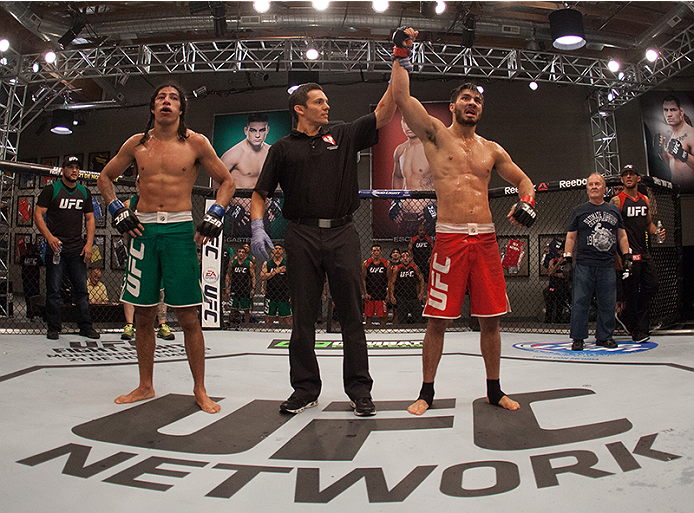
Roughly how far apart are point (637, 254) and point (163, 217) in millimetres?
3953

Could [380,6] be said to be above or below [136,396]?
above

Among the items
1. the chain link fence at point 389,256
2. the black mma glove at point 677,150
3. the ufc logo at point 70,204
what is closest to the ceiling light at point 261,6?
the chain link fence at point 389,256

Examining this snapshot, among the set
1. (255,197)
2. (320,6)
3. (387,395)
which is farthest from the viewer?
(320,6)

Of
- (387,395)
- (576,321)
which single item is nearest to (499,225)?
(576,321)

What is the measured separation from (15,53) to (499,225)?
33.1ft

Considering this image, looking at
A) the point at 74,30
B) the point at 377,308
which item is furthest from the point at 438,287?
the point at 74,30

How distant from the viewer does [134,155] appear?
2400 mm

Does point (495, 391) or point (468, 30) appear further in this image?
point (468, 30)

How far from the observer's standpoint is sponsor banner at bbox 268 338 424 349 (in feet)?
13.1

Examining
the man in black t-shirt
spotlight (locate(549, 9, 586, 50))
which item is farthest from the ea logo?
spotlight (locate(549, 9, 586, 50))

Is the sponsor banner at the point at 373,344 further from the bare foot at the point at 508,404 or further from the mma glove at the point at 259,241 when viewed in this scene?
the mma glove at the point at 259,241

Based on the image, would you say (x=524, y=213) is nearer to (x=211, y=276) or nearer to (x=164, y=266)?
(x=164, y=266)

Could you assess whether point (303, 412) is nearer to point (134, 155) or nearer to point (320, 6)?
point (134, 155)

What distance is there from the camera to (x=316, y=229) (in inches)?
90.3
